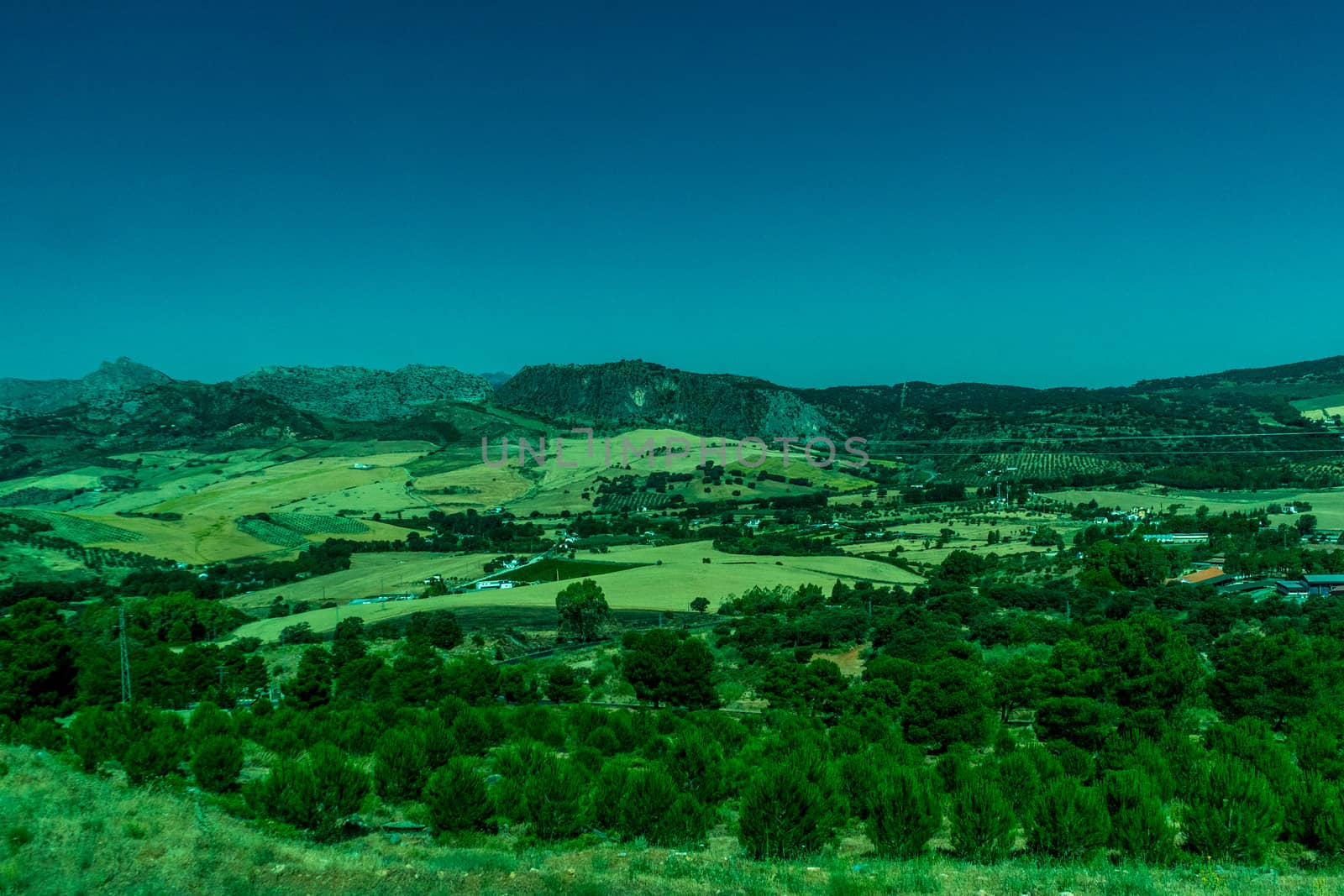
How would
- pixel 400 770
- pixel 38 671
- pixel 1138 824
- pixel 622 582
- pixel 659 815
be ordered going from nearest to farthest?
pixel 1138 824
pixel 659 815
pixel 400 770
pixel 38 671
pixel 622 582

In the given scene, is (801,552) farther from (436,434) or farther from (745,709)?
(436,434)

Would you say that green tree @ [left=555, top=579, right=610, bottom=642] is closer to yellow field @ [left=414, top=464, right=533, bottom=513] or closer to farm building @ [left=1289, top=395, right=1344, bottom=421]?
yellow field @ [left=414, top=464, right=533, bottom=513]

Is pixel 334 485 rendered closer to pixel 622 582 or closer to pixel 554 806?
pixel 622 582

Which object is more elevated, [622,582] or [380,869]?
[380,869]

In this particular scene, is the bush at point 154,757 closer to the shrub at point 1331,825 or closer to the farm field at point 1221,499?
the shrub at point 1331,825

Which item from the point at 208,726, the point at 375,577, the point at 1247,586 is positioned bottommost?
the point at 375,577

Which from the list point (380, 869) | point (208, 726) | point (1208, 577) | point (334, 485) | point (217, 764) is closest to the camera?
point (380, 869)

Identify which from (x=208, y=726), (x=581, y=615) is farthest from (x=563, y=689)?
(x=581, y=615)

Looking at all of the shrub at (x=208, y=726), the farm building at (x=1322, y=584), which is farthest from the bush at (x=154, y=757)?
the farm building at (x=1322, y=584)
